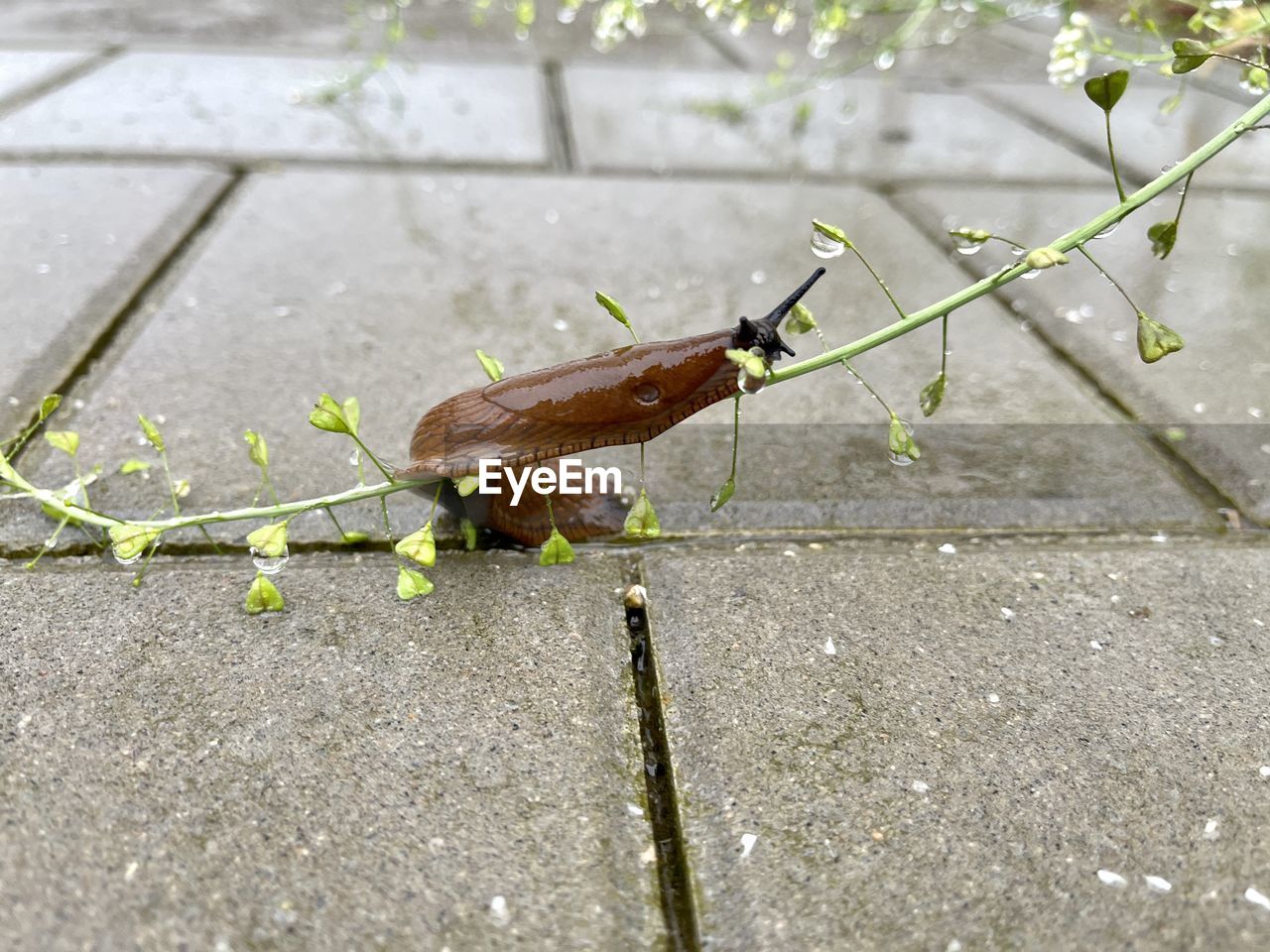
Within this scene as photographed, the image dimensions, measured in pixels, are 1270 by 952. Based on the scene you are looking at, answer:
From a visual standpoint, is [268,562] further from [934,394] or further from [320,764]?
[934,394]

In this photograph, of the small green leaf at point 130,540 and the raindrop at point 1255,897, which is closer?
the raindrop at point 1255,897

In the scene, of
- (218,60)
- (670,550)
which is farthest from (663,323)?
(218,60)

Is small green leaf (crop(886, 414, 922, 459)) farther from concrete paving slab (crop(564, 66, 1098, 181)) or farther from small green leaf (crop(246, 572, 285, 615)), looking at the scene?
concrete paving slab (crop(564, 66, 1098, 181))

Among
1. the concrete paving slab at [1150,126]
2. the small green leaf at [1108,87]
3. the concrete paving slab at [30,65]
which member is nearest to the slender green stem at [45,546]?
the small green leaf at [1108,87]

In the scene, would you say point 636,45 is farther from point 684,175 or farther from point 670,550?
point 670,550

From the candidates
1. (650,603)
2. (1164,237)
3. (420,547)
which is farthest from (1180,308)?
(420,547)

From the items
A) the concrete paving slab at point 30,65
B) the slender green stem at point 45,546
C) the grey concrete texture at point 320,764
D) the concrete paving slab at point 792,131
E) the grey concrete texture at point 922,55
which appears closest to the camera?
the grey concrete texture at point 320,764

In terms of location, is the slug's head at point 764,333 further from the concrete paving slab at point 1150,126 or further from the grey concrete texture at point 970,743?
the concrete paving slab at point 1150,126
